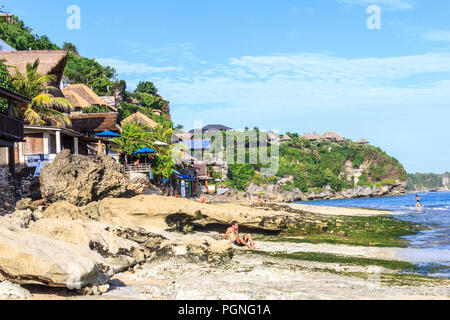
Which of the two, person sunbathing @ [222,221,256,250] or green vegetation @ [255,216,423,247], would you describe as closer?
person sunbathing @ [222,221,256,250]

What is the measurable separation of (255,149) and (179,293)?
10511 cm

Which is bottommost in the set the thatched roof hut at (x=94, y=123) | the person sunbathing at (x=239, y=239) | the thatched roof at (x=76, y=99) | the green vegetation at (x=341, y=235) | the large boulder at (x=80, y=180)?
the green vegetation at (x=341, y=235)

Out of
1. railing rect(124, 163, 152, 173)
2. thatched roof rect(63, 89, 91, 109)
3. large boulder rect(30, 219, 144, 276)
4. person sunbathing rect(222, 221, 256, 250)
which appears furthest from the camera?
thatched roof rect(63, 89, 91, 109)

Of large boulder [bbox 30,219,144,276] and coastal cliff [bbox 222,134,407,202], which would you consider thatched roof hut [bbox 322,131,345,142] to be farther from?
large boulder [bbox 30,219,144,276]

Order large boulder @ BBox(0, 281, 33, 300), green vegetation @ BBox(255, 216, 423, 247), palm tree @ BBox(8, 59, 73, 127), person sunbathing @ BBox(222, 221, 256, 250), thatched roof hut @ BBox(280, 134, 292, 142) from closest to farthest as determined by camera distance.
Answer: large boulder @ BBox(0, 281, 33, 300), person sunbathing @ BBox(222, 221, 256, 250), green vegetation @ BBox(255, 216, 423, 247), palm tree @ BBox(8, 59, 73, 127), thatched roof hut @ BBox(280, 134, 292, 142)

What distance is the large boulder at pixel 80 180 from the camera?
17.6 meters

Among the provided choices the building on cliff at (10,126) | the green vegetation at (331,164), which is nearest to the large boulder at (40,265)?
the building on cliff at (10,126)

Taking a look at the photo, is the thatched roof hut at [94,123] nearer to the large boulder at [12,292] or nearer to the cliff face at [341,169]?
the large boulder at [12,292]

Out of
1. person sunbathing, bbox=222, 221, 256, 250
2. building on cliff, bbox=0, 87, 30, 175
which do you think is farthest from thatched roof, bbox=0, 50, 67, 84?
person sunbathing, bbox=222, 221, 256, 250

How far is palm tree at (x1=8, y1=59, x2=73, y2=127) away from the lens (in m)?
26.0

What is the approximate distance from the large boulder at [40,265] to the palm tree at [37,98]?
19641 millimetres

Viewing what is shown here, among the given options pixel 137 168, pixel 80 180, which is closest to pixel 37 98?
pixel 137 168

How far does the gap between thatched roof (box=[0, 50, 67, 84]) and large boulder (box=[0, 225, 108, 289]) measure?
24609mm
